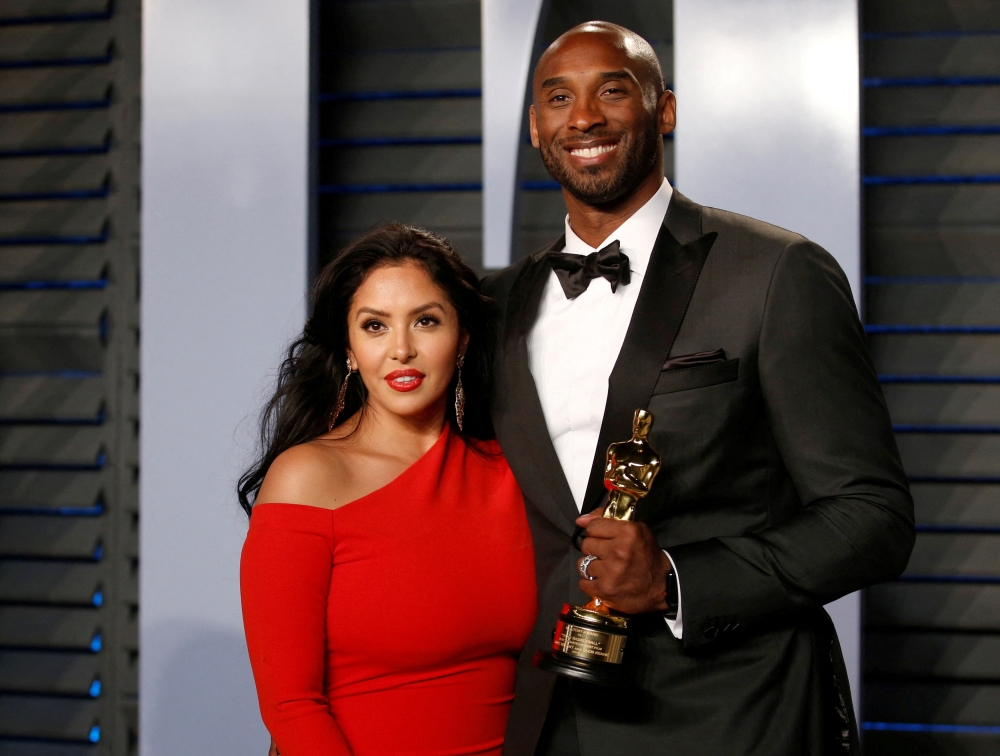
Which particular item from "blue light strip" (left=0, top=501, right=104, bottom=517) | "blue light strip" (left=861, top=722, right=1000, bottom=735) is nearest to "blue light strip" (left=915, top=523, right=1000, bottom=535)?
"blue light strip" (left=861, top=722, right=1000, bottom=735)

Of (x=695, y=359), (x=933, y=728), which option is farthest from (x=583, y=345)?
(x=933, y=728)

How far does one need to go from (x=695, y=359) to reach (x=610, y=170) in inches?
17.7

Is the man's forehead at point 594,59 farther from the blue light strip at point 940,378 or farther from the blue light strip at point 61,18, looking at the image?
the blue light strip at point 61,18

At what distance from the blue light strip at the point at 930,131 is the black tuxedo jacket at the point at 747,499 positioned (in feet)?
4.91

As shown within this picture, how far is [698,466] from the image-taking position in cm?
186

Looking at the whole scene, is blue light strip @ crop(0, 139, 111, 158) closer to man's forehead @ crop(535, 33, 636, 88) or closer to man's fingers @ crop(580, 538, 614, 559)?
man's forehead @ crop(535, 33, 636, 88)

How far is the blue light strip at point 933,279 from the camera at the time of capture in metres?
3.17

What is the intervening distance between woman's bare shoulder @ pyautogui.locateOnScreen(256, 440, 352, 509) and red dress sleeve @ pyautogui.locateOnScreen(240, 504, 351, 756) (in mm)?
65

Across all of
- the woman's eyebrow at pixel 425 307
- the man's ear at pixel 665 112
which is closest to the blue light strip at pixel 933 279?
the man's ear at pixel 665 112

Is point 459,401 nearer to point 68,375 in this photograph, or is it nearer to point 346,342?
point 346,342

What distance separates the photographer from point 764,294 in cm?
188

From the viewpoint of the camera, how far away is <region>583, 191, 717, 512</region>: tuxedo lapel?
74.5 inches

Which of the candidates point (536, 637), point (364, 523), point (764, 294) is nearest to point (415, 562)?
point (364, 523)

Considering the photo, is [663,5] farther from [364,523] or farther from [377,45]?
[364,523]
